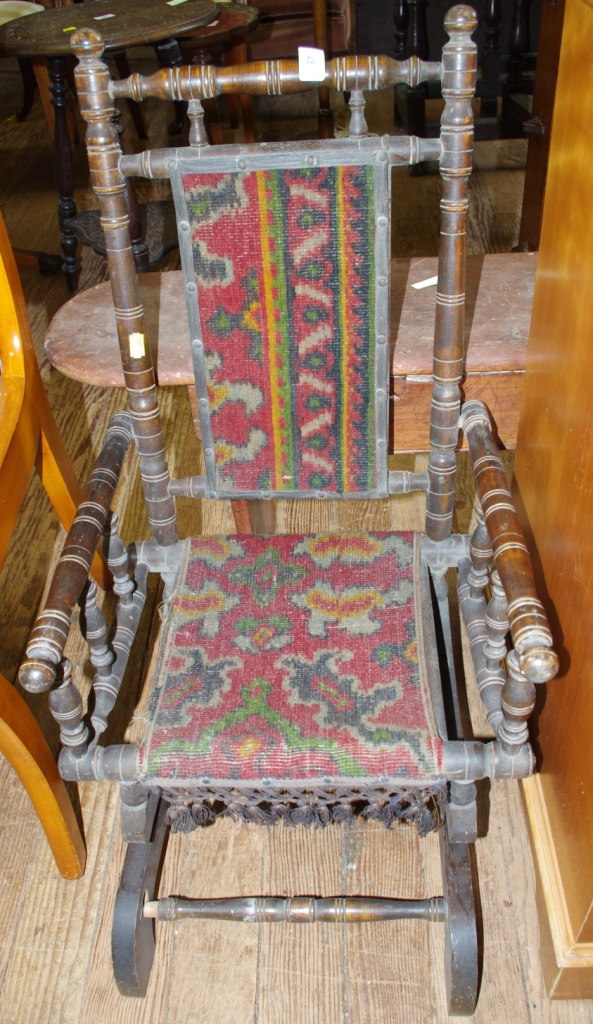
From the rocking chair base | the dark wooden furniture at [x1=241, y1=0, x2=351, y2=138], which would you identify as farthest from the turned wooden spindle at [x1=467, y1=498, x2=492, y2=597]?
the dark wooden furniture at [x1=241, y1=0, x2=351, y2=138]

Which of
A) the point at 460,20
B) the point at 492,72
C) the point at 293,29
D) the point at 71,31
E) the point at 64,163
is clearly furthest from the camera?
the point at 293,29

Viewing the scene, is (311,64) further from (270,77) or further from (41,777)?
(41,777)

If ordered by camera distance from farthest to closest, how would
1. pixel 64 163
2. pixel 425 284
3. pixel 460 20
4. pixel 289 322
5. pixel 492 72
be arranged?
pixel 492 72
pixel 64 163
pixel 425 284
pixel 289 322
pixel 460 20

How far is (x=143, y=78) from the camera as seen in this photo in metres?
1.08

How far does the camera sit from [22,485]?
137 cm

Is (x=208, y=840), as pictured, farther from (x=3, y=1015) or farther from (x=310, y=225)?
(x=310, y=225)

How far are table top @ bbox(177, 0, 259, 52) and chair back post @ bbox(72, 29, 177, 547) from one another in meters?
2.47

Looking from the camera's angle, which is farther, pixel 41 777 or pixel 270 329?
pixel 41 777

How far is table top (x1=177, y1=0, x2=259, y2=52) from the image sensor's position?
129 inches

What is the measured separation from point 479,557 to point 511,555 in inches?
→ 10.1

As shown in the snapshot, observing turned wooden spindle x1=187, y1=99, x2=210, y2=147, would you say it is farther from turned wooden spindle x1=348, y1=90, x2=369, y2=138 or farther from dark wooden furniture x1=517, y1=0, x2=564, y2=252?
dark wooden furniture x1=517, y1=0, x2=564, y2=252

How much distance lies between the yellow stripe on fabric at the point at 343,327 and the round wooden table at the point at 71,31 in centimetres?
172

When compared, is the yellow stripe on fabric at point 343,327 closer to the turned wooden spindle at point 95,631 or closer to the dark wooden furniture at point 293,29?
the turned wooden spindle at point 95,631

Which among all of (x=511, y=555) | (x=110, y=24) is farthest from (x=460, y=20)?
(x=110, y=24)
